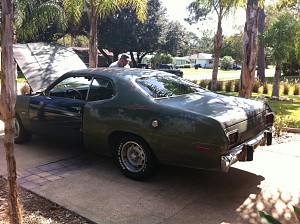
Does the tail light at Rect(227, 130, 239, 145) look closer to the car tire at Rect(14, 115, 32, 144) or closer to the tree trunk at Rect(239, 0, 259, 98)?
the car tire at Rect(14, 115, 32, 144)

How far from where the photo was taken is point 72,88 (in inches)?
220

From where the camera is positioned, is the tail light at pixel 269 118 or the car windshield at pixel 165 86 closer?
the car windshield at pixel 165 86

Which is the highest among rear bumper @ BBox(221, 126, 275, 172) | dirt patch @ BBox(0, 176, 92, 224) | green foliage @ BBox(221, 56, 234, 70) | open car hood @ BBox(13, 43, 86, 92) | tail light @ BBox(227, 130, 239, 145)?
green foliage @ BBox(221, 56, 234, 70)

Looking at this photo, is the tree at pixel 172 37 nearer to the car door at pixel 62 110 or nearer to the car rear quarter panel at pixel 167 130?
the car door at pixel 62 110

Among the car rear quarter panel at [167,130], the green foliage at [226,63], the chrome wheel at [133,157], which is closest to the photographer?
the car rear quarter panel at [167,130]

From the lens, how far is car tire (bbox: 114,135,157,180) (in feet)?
14.4

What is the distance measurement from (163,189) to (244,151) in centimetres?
113

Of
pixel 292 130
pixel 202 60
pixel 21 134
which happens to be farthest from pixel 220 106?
pixel 202 60

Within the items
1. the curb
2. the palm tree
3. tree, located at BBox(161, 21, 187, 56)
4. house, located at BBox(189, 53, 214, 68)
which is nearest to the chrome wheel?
the curb

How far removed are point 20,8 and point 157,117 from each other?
11210mm

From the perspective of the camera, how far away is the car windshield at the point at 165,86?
15.4 feet

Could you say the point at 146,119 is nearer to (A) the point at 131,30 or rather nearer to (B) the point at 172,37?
(A) the point at 131,30

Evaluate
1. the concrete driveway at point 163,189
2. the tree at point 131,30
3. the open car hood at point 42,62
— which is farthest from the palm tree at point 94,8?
the tree at point 131,30

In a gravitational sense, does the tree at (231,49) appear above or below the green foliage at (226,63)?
above
